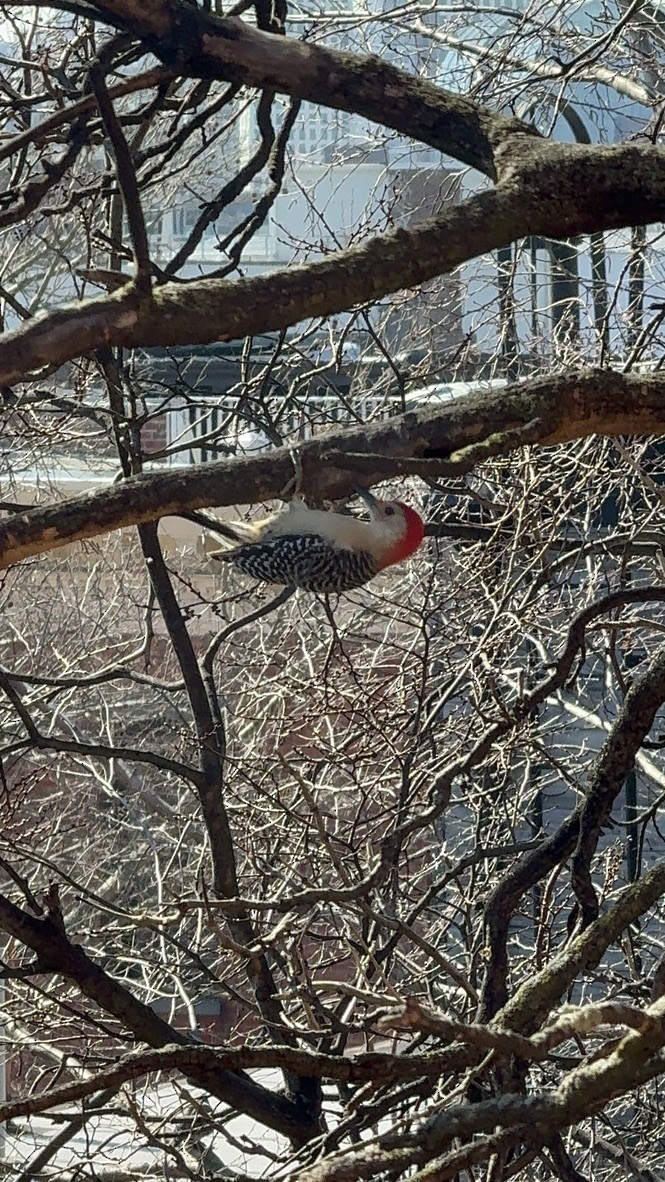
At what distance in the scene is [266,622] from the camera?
33.8 feet

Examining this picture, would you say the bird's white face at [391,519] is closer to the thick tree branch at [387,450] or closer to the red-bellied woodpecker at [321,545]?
the red-bellied woodpecker at [321,545]

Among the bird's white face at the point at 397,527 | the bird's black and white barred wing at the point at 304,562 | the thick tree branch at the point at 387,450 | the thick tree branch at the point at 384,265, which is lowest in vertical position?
the thick tree branch at the point at 387,450

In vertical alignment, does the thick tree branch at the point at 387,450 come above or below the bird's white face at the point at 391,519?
below

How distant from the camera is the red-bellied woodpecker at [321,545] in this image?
4.20 metres

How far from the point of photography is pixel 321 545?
4289 mm

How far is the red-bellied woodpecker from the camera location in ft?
13.8

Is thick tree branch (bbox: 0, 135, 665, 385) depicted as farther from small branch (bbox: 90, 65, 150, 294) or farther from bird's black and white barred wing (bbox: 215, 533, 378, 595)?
bird's black and white barred wing (bbox: 215, 533, 378, 595)

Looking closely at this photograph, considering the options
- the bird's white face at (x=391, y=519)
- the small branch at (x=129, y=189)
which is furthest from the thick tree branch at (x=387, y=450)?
the bird's white face at (x=391, y=519)

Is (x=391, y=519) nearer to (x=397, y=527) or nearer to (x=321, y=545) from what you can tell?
(x=397, y=527)

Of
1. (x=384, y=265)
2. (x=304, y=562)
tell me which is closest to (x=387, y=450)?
(x=384, y=265)

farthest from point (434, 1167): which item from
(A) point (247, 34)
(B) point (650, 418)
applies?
(A) point (247, 34)

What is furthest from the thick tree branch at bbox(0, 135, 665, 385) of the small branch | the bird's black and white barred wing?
the bird's black and white barred wing

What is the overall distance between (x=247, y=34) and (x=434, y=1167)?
225cm

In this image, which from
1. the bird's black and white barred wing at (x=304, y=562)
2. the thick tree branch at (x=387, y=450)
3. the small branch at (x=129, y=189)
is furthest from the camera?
the bird's black and white barred wing at (x=304, y=562)
